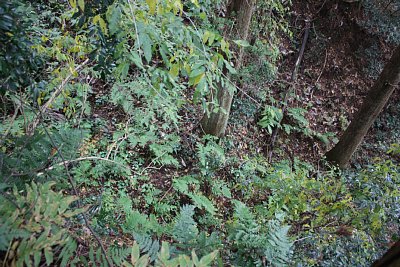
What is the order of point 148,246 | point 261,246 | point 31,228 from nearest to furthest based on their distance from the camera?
point 31,228
point 148,246
point 261,246

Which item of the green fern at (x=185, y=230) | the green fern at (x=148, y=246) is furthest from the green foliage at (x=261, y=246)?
the green fern at (x=148, y=246)

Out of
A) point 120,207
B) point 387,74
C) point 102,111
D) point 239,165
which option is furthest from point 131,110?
point 387,74

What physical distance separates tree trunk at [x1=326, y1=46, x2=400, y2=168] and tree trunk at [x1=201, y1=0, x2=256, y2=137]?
2890 mm

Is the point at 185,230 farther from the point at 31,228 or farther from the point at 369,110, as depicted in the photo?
the point at 369,110

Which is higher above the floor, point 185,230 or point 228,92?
point 228,92

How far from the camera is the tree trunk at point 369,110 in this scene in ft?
19.9

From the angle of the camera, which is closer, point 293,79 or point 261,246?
point 261,246

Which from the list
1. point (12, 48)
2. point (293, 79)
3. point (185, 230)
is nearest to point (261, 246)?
point (185, 230)

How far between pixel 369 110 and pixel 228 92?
3.13m

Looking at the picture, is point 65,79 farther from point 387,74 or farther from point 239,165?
point 387,74

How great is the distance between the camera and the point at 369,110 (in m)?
6.50

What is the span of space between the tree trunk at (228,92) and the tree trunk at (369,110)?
289 cm

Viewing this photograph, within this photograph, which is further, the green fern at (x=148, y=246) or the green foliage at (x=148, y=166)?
the green fern at (x=148, y=246)

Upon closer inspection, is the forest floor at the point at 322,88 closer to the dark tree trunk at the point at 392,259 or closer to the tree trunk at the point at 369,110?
the tree trunk at the point at 369,110
